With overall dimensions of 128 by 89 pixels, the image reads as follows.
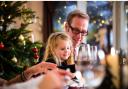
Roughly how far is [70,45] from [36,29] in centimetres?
140

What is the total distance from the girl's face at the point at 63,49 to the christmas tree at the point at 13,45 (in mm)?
720

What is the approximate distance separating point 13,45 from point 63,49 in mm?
864

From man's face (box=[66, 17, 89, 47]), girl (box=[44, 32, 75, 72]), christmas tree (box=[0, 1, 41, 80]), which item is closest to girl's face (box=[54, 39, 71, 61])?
girl (box=[44, 32, 75, 72])

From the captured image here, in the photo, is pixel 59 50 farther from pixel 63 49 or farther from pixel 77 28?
pixel 77 28

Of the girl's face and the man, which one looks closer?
the girl's face

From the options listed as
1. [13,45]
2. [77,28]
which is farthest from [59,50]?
[13,45]

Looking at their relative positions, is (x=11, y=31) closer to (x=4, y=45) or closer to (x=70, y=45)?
(x=4, y=45)

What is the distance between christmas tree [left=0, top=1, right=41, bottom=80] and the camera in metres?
1.77

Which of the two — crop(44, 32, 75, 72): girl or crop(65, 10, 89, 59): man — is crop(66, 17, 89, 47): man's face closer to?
crop(65, 10, 89, 59): man

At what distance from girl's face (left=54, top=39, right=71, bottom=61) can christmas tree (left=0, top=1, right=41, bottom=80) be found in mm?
720

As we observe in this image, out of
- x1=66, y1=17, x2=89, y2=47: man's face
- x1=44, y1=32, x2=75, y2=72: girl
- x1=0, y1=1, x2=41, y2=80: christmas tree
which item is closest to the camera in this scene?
x1=44, y1=32, x2=75, y2=72: girl

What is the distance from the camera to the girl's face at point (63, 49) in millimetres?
975

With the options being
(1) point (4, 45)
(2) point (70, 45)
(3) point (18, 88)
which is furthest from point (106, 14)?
(3) point (18, 88)

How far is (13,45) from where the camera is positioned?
180 cm
